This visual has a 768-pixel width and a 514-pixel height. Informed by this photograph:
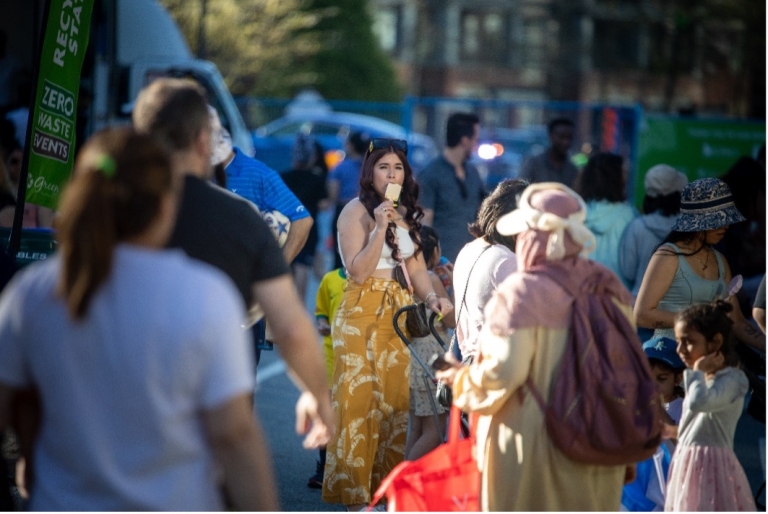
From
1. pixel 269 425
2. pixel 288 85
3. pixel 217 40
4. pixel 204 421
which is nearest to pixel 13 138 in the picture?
pixel 269 425

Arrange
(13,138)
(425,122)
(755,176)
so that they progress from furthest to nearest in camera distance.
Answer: (425,122) → (13,138) → (755,176)

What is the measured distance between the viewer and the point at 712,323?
5.36 metres

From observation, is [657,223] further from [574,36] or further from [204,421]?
[574,36]

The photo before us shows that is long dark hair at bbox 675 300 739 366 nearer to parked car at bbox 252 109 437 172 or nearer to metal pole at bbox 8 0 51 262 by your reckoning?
metal pole at bbox 8 0 51 262

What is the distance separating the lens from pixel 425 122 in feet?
91.0

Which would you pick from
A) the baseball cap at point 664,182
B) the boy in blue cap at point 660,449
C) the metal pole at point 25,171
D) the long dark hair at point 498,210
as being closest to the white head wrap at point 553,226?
the long dark hair at point 498,210

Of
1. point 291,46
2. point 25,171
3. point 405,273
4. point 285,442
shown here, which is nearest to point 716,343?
point 405,273

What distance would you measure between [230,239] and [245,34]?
1118 inches

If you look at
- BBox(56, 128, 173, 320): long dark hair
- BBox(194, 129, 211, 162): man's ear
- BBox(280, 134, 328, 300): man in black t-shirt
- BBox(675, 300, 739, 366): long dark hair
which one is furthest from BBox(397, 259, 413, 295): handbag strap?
BBox(280, 134, 328, 300): man in black t-shirt

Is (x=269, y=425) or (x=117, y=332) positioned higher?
(x=117, y=332)

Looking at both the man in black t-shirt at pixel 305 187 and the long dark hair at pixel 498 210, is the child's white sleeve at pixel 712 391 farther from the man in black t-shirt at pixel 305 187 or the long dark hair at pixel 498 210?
the man in black t-shirt at pixel 305 187

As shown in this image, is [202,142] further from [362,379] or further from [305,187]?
[305,187]

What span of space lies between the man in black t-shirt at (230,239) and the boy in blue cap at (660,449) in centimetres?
248

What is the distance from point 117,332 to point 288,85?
1442 inches
